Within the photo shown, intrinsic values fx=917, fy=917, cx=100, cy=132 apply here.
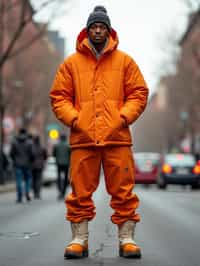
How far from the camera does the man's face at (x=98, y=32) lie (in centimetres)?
788

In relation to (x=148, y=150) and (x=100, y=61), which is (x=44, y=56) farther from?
(x=148, y=150)

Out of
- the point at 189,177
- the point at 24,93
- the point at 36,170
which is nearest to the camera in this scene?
the point at 36,170

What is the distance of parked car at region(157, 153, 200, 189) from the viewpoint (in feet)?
114

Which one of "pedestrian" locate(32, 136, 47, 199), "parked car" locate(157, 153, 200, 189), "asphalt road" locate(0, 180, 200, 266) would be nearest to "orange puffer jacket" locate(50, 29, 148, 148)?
"asphalt road" locate(0, 180, 200, 266)

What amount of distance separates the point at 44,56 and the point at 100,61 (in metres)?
56.8

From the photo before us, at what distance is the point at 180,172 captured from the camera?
3488 centimetres

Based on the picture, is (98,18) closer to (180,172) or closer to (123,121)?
(123,121)

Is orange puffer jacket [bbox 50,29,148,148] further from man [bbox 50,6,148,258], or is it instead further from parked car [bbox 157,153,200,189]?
parked car [bbox 157,153,200,189]

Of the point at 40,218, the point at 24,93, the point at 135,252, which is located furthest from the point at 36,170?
the point at 24,93

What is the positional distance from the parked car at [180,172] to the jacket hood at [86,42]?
1056 inches

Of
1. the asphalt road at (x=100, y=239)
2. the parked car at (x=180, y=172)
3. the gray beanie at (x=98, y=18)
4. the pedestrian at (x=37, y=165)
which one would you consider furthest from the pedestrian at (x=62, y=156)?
the gray beanie at (x=98, y=18)

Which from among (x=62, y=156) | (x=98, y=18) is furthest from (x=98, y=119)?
(x=62, y=156)

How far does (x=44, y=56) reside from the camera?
211 feet

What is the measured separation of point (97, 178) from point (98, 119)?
1.74ft
